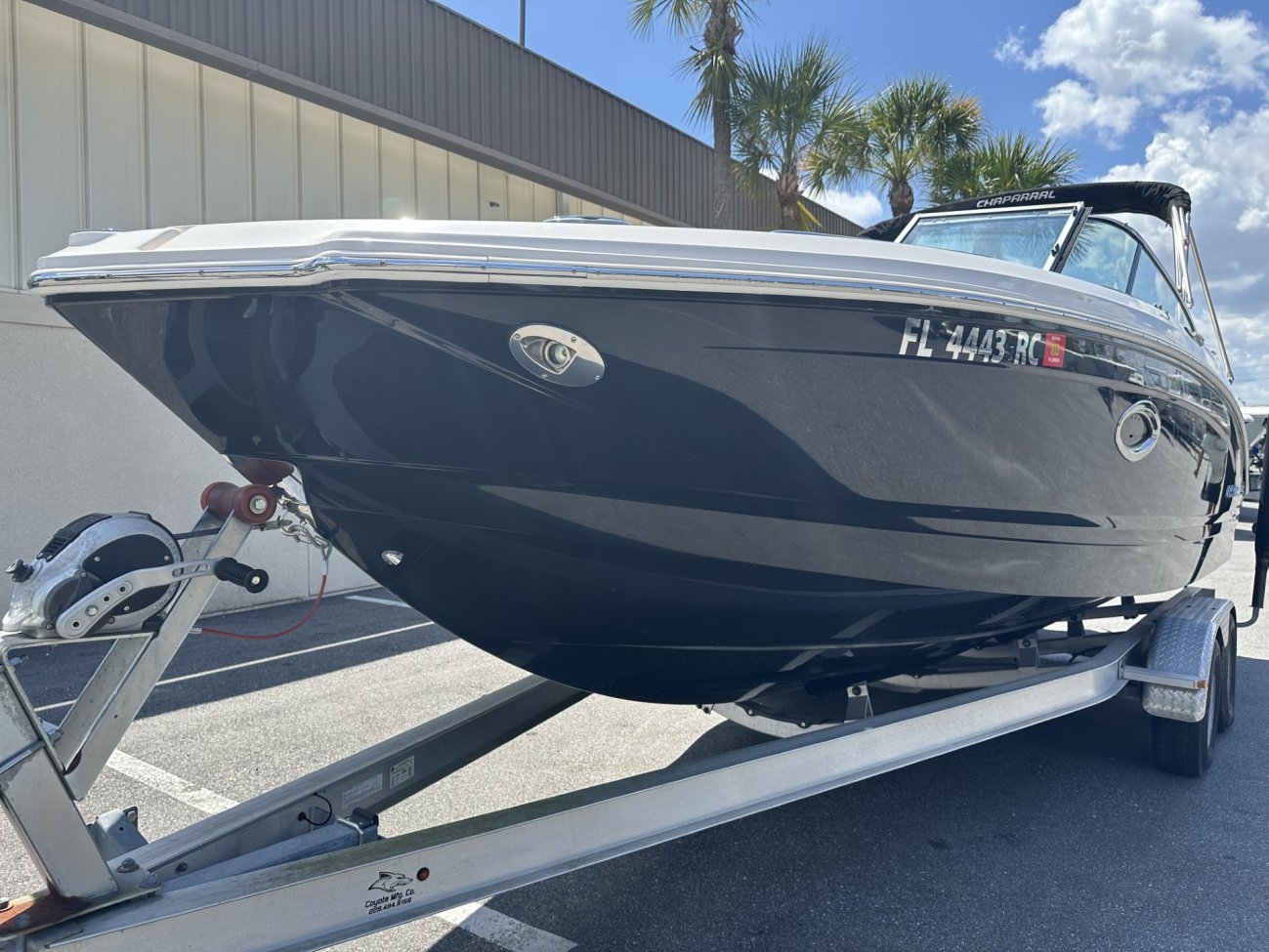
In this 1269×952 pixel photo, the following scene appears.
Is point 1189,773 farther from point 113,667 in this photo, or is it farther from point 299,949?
point 113,667

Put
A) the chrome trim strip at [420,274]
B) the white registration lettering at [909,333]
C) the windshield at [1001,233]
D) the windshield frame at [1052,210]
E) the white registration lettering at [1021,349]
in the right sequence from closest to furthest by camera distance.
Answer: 1. the chrome trim strip at [420,274]
2. the white registration lettering at [909,333]
3. the white registration lettering at [1021,349]
4. the windshield frame at [1052,210]
5. the windshield at [1001,233]

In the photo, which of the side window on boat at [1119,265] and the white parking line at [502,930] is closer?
the white parking line at [502,930]

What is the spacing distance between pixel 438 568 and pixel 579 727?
2.06 m

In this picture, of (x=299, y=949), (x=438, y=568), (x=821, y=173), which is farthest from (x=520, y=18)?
(x=299, y=949)

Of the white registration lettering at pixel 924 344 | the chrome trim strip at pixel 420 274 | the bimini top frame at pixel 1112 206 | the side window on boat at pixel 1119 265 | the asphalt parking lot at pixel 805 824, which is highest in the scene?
the bimini top frame at pixel 1112 206


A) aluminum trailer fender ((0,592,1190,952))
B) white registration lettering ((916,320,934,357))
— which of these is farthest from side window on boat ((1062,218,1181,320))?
aluminum trailer fender ((0,592,1190,952))

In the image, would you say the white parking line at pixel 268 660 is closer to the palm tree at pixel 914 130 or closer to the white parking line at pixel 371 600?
the white parking line at pixel 371 600

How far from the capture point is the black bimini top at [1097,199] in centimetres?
412

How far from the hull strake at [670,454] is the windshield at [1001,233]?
2.85 feet

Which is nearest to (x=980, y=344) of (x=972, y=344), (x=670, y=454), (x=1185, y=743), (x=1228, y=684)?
(x=972, y=344)

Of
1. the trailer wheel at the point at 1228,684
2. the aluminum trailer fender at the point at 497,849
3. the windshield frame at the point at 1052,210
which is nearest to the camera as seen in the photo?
the aluminum trailer fender at the point at 497,849

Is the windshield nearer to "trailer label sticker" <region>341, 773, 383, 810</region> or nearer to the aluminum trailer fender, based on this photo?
the aluminum trailer fender

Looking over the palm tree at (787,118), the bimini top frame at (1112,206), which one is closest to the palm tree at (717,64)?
the palm tree at (787,118)

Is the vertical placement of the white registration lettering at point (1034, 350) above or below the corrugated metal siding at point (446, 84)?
below
